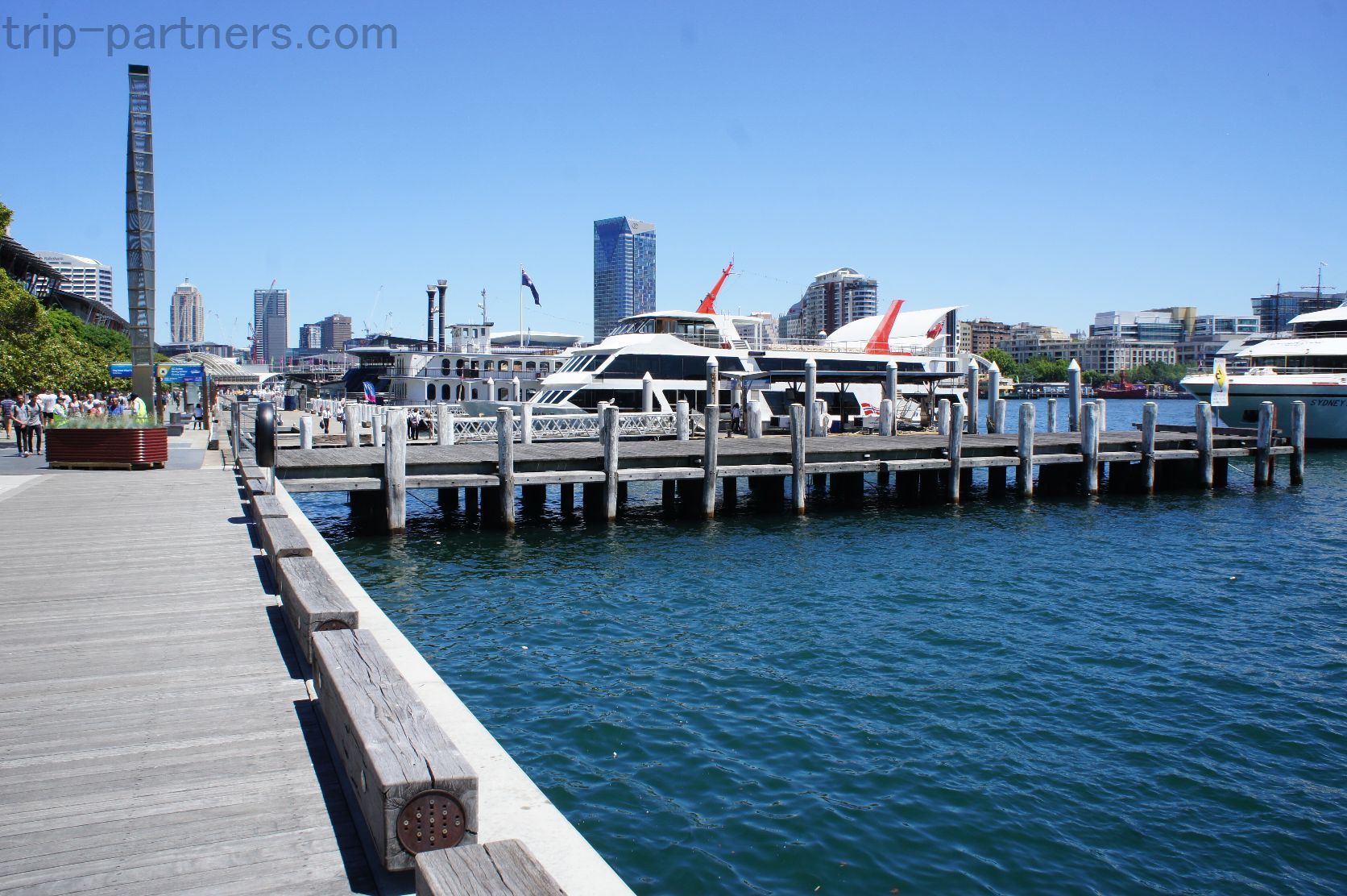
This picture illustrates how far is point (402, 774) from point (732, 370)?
3684 cm

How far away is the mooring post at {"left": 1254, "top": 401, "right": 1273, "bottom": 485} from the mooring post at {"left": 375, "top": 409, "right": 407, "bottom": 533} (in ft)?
91.8

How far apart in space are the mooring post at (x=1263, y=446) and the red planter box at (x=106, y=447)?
108ft

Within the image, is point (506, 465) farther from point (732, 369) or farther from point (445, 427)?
point (732, 369)

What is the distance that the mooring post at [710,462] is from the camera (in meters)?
22.6

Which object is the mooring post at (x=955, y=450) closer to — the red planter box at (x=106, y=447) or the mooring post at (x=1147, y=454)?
the mooring post at (x=1147, y=454)

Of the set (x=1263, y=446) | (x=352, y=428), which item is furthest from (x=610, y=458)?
(x=1263, y=446)

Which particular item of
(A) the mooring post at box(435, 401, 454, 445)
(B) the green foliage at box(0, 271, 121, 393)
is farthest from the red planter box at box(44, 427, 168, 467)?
(B) the green foliage at box(0, 271, 121, 393)

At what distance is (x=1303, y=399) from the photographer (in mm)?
48938

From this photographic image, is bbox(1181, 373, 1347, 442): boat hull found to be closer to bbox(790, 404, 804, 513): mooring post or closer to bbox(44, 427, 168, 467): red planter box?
bbox(790, 404, 804, 513): mooring post

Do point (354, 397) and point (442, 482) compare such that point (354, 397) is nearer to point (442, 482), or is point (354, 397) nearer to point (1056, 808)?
point (442, 482)

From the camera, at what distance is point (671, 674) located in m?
11.6

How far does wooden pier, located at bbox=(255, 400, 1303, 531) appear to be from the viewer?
66.6 feet

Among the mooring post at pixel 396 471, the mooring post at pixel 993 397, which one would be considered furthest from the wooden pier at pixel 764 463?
the mooring post at pixel 993 397

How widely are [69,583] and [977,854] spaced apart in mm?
9081
